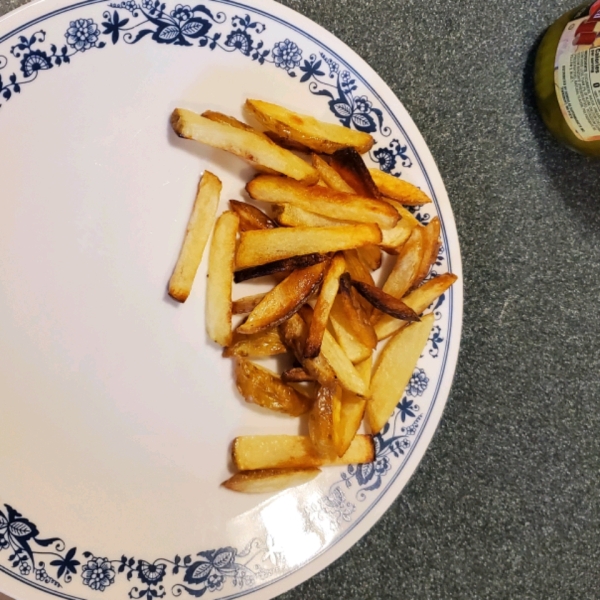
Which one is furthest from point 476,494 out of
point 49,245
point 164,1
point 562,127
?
point 164,1

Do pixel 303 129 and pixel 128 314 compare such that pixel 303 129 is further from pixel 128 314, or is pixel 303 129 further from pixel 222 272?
pixel 128 314

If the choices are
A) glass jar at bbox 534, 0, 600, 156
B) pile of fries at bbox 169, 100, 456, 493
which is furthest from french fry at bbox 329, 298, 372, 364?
glass jar at bbox 534, 0, 600, 156

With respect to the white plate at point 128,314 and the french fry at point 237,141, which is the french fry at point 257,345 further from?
the french fry at point 237,141

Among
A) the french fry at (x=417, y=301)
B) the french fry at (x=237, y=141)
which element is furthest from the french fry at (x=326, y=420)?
the french fry at (x=237, y=141)

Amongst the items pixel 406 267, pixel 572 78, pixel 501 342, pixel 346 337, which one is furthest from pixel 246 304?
pixel 572 78

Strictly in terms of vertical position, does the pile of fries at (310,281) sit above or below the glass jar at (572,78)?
below

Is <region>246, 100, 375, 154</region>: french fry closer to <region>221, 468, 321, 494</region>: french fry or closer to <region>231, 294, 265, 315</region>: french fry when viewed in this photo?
<region>231, 294, 265, 315</region>: french fry

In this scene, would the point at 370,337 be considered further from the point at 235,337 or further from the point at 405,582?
the point at 405,582
